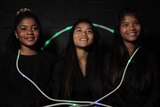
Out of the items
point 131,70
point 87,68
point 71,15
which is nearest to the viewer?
point 131,70

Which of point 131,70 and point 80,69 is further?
point 80,69

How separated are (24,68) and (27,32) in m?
0.31

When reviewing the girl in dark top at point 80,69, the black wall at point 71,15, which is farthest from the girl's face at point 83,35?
the black wall at point 71,15

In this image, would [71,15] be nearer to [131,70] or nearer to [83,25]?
[83,25]

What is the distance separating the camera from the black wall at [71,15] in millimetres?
2633

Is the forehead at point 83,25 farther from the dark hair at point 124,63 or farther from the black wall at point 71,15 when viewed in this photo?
the black wall at point 71,15

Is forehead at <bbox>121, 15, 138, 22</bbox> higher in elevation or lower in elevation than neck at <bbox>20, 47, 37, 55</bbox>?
higher

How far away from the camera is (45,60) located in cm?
218

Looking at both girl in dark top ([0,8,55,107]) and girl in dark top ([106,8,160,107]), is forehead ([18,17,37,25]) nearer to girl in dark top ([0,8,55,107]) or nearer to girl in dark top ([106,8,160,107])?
girl in dark top ([0,8,55,107])

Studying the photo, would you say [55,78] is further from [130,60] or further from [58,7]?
[58,7]

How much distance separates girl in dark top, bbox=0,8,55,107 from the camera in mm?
1996

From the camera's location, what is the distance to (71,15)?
2.64 meters

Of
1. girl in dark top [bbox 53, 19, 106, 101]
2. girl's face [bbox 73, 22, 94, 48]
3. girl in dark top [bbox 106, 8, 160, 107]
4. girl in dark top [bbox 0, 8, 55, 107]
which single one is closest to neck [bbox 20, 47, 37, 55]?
girl in dark top [bbox 0, 8, 55, 107]

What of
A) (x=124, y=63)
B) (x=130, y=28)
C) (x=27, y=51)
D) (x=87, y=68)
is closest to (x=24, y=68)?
(x=27, y=51)
